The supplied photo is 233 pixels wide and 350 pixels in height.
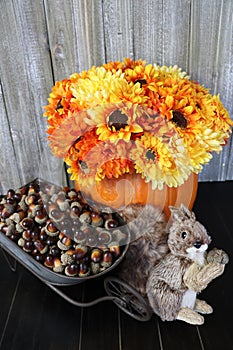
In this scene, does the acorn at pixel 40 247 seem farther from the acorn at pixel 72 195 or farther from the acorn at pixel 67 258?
the acorn at pixel 72 195

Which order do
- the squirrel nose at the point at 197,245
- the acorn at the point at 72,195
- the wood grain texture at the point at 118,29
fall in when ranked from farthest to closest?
the wood grain texture at the point at 118,29 → the acorn at the point at 72,195 → the squirrel nose at the point at 197,245

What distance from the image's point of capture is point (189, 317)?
3.05 ft

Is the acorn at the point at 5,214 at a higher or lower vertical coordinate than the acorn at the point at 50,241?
higher

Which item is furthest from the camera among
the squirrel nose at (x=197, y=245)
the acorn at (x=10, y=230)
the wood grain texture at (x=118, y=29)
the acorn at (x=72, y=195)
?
the wood grain texture at (x=118, y=29)

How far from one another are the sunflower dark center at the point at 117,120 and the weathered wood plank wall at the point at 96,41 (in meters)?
0.44

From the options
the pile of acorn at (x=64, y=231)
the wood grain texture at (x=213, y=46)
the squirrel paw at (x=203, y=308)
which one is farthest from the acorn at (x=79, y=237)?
the wood grain texture at (x=213, y=46)

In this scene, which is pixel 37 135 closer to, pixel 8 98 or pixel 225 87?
pixel 8 98

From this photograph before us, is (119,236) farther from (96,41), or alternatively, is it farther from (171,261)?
(96,41)

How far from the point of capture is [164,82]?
941 millimetres

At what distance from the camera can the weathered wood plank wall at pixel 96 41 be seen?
1151mm

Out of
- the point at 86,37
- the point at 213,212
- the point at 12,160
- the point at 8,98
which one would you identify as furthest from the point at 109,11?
the point at 213,212

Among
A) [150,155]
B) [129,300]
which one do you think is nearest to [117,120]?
[150,155]

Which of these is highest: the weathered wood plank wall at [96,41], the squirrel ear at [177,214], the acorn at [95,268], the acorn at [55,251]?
the weathered wood plank wall at [96,41]

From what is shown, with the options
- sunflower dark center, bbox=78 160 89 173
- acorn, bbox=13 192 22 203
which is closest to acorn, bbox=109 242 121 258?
sunflower dark center, bbox=78 160 89 173
